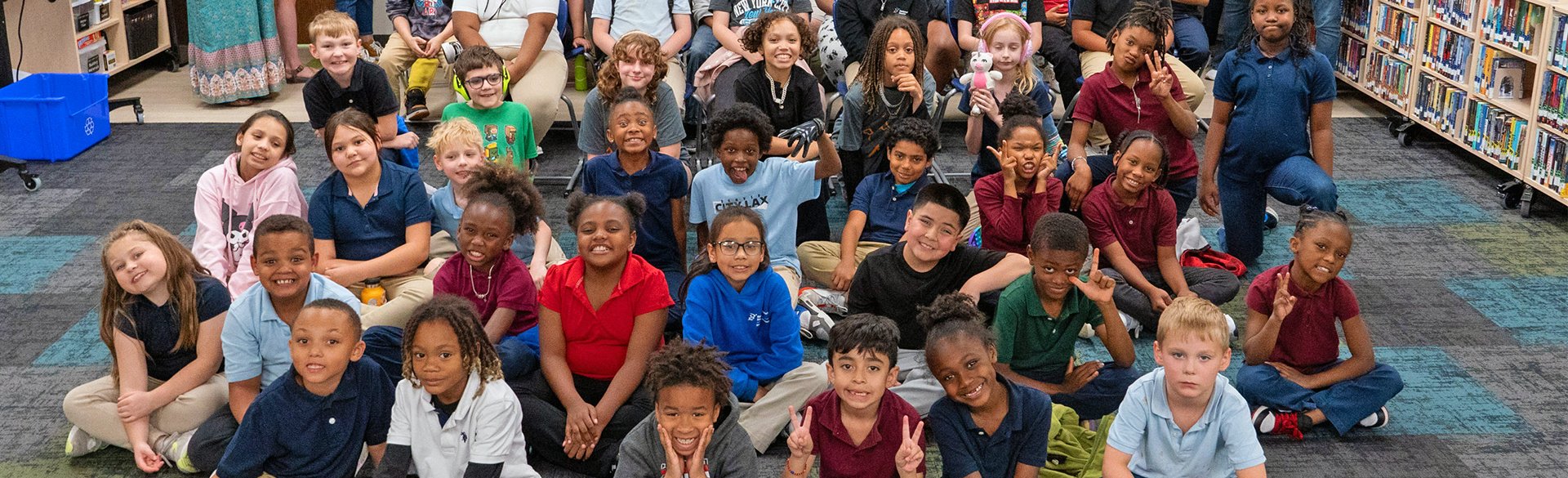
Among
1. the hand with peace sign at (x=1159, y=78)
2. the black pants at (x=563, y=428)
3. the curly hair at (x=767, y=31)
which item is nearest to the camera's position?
the black pants at (x=563, y=428)

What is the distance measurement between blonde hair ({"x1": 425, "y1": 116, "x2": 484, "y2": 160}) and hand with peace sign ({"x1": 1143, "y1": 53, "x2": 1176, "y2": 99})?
2.08 m

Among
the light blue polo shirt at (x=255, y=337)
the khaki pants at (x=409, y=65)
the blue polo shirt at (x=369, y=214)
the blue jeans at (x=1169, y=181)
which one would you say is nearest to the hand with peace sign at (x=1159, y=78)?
the blue jeans at (x=1169, y=181)

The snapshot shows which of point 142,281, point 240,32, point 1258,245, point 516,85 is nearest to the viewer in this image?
point 142,281

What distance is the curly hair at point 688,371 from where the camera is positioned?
2.72m

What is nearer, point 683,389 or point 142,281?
point 683,389

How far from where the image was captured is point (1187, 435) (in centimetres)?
281

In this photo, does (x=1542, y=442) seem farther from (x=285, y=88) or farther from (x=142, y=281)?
(x=285, y=88)

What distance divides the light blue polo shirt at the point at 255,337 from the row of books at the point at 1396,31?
16.6 feet

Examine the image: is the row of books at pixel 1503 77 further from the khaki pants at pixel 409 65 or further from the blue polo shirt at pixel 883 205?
the khaki pants at pixel 409 65

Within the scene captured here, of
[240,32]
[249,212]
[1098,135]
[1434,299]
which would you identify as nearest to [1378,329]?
[1434,299]

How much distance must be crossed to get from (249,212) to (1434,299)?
3545mm

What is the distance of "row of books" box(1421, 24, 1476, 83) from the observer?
582 cm

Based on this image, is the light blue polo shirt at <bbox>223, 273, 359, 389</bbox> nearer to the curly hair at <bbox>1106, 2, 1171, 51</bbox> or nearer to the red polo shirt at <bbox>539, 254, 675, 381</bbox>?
the red polo shirt at <bbox>539, 254, 675, 381</bbox>

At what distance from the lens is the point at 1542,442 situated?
11.0 ft
